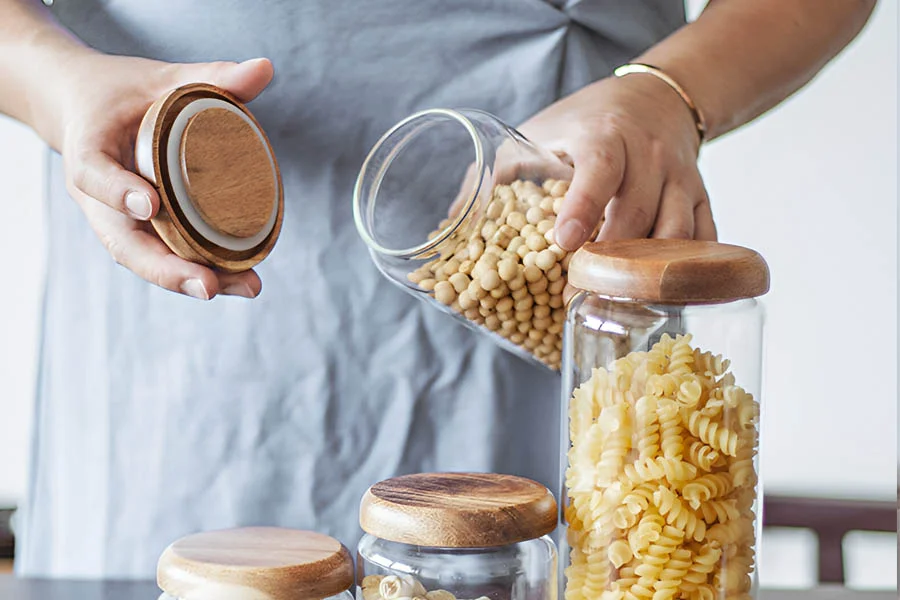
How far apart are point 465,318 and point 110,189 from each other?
7.8 inches

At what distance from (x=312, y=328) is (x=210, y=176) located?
0.68ft

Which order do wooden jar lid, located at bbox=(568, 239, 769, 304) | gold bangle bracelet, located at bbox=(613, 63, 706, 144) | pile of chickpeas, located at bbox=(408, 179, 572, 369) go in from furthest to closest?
1. gold bangle bracelet, located at bbox=(613, 63, 706, 144)
2. pile of chickpeas, located at bbox=(408, 179, 572, 369)
3. wooden jar lid, located at bbox=(568, 239, 769, 304)

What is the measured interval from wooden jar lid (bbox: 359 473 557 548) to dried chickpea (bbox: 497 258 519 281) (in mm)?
105

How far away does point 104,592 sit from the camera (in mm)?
681

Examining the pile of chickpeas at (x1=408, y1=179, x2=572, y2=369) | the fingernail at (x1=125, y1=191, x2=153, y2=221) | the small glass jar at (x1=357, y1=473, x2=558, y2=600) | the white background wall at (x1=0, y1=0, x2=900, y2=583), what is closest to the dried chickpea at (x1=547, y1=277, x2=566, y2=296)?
the pile of chickpeas at (x1=408, y1=179, x2=572, y2=369)

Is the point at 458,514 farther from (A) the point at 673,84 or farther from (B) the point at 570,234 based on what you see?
(A) the point at 673,84

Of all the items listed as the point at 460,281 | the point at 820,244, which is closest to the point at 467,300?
the point at 460,281

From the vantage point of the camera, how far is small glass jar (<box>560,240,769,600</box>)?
0.44 meters

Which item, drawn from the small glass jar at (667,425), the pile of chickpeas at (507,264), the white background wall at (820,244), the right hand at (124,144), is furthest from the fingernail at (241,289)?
the white background wall at (820,244)

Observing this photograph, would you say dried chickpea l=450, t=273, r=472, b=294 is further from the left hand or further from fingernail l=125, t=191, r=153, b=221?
fingernail l=125, t=191, r=153, b=221

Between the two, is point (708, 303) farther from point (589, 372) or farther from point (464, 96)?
point (464, 96)

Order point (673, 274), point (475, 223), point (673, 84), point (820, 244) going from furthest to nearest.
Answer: point (820, 244)
point (673, 84)
point (475, 223)
point (673, 274)

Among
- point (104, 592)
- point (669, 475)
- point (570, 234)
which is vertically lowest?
point (104, 592)

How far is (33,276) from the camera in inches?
70.4
